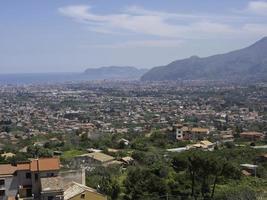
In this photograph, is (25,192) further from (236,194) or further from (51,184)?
(236,194)

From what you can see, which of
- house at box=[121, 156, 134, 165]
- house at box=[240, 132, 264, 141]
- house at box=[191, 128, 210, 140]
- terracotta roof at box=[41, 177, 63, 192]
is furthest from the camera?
house at box=[191, 128, 210, 140]

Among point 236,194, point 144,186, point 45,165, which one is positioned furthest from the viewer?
point 144,186

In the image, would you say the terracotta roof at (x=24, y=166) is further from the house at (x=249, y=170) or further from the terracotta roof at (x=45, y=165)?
the house at (x=249, y=170)

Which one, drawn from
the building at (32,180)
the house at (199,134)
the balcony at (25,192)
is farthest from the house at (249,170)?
the house at (199,134)

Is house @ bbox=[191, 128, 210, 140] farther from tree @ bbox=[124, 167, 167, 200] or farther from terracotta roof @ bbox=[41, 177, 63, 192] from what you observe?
terracotta roof @ bbox=[41, 177, 63, 192]

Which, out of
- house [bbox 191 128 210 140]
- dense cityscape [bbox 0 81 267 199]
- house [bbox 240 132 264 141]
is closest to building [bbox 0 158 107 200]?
dense cityscape [bbox 0 81 267 199]

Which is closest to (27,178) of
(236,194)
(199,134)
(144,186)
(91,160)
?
(144,186)

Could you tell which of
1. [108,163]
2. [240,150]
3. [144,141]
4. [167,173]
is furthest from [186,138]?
[167,173]

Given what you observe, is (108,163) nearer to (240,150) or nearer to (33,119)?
(240,150)
